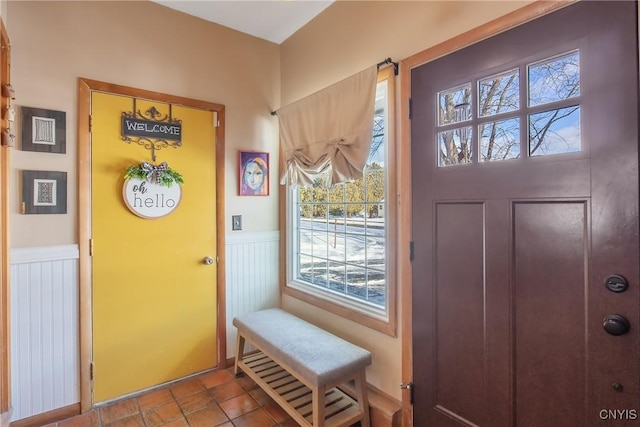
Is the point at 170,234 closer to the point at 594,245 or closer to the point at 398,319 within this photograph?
the point at 398,319

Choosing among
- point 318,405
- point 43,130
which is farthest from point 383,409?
point 43,130

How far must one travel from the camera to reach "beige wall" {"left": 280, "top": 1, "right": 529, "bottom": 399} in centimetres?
171

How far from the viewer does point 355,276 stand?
2.47 metres

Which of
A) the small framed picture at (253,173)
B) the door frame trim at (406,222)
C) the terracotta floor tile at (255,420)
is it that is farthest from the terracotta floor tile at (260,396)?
the small framed picture at (253,173)

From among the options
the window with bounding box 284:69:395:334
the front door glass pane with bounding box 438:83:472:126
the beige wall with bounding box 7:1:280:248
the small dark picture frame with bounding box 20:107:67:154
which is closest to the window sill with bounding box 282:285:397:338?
the window with bounding box 284:69:395:334

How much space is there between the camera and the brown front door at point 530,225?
120cm

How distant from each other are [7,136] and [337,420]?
2494 mm

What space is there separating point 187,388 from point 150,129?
1969 millimetres

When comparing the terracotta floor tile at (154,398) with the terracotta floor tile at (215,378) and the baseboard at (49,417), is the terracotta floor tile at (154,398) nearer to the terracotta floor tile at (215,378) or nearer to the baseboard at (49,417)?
the terracotta floor tile at (215,378)

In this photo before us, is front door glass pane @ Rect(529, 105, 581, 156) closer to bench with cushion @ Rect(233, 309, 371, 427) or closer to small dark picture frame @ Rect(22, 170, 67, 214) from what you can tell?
bench with cushion @ Rect(233, 309, 371, 427)

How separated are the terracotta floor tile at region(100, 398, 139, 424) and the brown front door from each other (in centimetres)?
188

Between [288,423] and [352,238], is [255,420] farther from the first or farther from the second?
[352,238]

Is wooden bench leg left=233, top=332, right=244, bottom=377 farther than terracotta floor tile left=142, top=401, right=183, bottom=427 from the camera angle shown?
Yes

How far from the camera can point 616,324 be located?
1187mm
